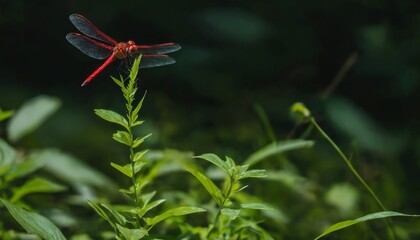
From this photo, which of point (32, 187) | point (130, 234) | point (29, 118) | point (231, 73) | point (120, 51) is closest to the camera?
point (130, 234)

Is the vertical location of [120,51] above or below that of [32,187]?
above

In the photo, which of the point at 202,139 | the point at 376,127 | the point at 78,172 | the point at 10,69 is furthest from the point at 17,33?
the point at 376,127

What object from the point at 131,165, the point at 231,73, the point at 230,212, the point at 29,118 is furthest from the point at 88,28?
the point at 231,73

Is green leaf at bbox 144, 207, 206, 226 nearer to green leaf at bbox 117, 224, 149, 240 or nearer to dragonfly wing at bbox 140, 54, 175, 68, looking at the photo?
green leaf at bbox 117, 224, 149, 240

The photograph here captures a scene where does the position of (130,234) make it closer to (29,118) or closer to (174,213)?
(174,213)

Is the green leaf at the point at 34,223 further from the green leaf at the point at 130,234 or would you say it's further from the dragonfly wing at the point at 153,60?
the dragonfly wing at the point at 153,60

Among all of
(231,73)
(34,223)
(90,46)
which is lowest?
(34,223)

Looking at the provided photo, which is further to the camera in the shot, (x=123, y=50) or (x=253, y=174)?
(x=123, y=50)
